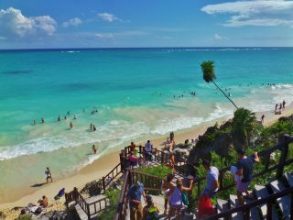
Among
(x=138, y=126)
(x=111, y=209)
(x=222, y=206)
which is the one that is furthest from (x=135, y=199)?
(x=138, y=126)

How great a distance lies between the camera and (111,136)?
140ft

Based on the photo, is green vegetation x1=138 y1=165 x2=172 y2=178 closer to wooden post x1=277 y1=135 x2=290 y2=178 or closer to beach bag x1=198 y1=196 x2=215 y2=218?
beach bag x1=198 y1=196 x2=215 y2=218

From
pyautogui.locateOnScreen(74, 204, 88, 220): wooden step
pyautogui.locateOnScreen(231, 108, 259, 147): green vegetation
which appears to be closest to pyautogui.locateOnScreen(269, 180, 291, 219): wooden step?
pyautogui.locateOnScreen(74, 204, 88, 220): wooden step

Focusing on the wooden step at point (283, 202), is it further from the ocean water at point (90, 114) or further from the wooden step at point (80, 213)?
the ocean water at point (90, 114)

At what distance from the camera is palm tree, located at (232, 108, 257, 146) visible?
943 inches

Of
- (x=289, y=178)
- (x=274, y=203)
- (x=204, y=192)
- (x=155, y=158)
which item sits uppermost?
(x=274, y=203)

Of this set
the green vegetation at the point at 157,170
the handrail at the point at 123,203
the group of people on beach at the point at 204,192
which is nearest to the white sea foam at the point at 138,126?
the green vegetation at the point at 157,170

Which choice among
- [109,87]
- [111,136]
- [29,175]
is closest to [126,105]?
[111,136]

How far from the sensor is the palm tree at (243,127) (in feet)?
78.6

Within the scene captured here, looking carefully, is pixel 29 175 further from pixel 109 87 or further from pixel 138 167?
pixel 109 87

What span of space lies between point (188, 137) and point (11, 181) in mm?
18107

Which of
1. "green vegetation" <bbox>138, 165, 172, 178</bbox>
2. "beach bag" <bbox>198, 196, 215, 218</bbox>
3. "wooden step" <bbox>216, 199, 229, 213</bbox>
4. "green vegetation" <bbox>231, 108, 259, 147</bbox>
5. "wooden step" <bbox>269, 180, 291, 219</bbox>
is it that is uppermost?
"wooden step" <bbox>269, 180, 291, 219</bbox>

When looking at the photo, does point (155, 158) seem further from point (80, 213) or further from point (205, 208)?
point (205, 208)

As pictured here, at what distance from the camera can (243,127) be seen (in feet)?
79.2
